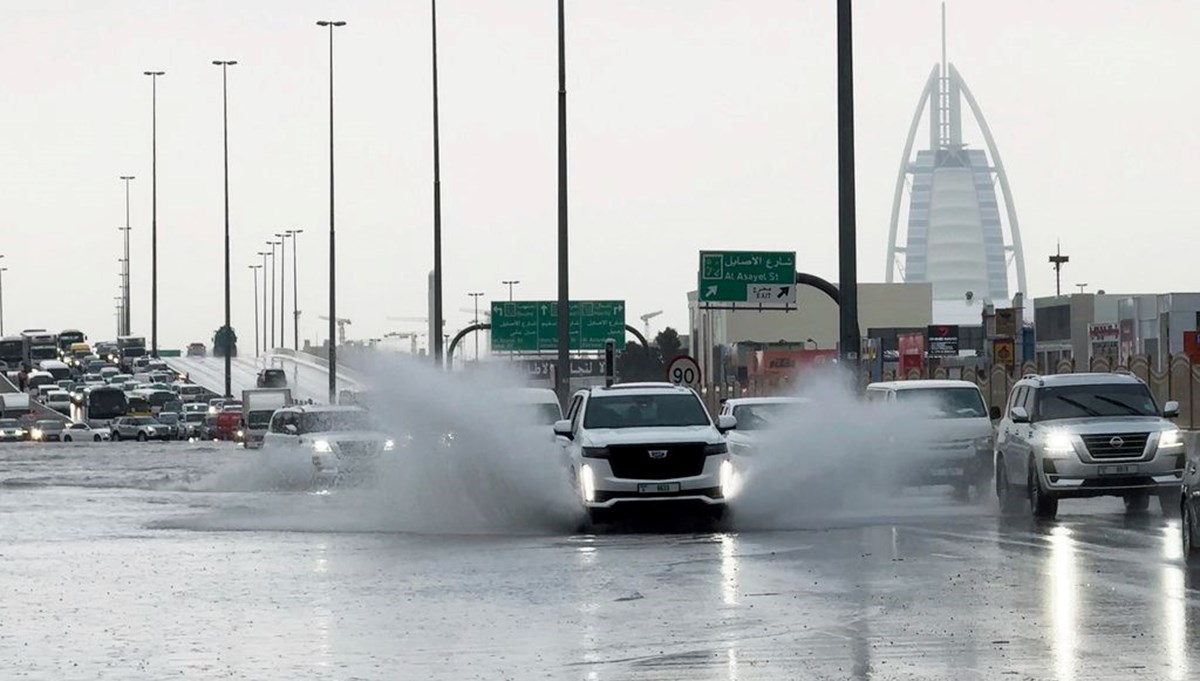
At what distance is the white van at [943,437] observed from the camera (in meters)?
34.0

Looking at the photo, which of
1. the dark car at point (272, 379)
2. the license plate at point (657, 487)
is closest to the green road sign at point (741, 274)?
the license plate at point (657, 487)

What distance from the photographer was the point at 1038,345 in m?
149

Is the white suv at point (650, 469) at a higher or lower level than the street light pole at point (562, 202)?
lower

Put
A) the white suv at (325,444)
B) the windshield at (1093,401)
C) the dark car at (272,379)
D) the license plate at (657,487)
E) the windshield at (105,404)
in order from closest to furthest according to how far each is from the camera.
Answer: the license plate at (657,487) → the windshield at (1093,401) → the white suv at (325,444) → the windshield at (105,404) → the dark car at (272,379)

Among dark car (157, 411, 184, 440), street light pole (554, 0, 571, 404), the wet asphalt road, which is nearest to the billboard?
dark car (157, 411, 184, 440)

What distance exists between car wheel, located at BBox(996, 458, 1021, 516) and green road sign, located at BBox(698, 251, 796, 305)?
34.6 m

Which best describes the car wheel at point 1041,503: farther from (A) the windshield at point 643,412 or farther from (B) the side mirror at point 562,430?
→ (B) the side mirror at point 562,430

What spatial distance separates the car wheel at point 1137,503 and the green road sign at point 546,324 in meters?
53.3

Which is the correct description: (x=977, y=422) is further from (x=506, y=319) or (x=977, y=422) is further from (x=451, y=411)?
(x=506, y=319)

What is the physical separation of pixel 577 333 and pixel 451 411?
168ft

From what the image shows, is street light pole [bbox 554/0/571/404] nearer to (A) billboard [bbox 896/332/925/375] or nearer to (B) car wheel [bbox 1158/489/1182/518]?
Result: (B) car wheel [bbox 1158/489/1182/518]

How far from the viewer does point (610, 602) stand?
59.6 ft

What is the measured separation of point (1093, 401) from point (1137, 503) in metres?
1.53

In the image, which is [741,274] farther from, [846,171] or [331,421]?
[846,171]
